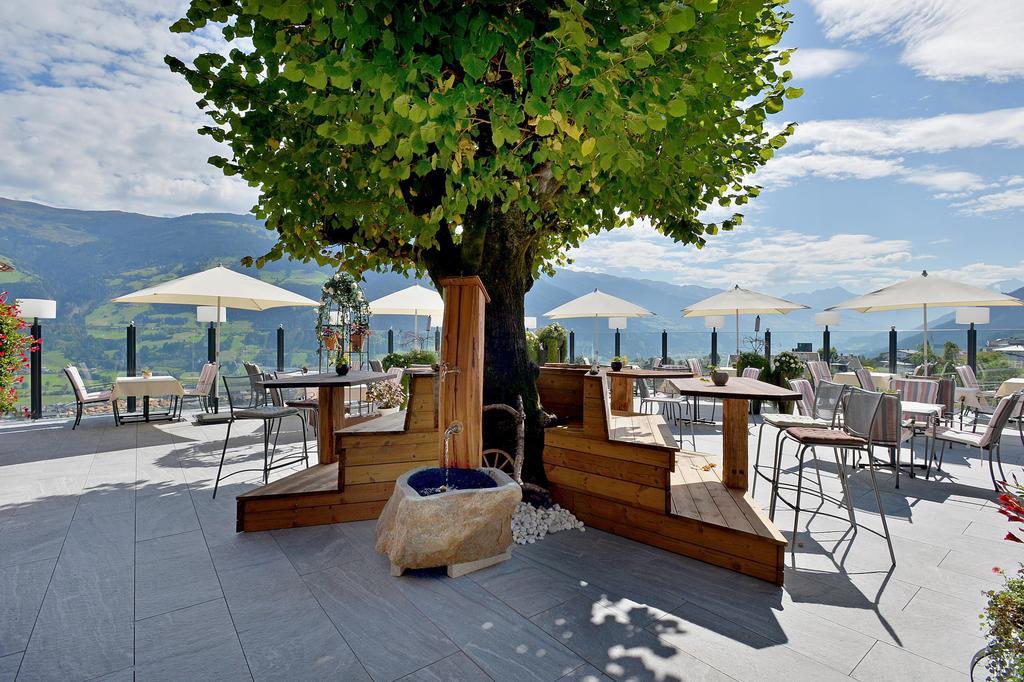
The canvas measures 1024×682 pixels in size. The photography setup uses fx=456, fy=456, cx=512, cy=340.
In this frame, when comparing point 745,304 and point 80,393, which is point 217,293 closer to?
point 80,393

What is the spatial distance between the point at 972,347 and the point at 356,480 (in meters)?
12.1

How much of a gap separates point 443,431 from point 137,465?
4494mm

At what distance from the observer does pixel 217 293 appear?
24.4 feet

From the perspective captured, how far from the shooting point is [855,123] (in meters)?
10.4

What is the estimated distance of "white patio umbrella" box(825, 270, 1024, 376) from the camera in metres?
6.65

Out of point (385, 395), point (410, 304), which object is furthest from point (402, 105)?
point (410, 304)

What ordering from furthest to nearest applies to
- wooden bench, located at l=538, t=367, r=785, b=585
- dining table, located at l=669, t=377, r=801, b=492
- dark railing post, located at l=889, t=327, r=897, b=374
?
dark railing post, located at l=889, t=327, r=897, b=374
dining table, located at l=669, t=377, r=801, b=492
wooden bench, located at l=538, t=367, r=785, b=585

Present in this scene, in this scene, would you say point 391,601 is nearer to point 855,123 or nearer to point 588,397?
point 588,397

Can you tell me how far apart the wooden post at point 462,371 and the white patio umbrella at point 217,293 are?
237 inches

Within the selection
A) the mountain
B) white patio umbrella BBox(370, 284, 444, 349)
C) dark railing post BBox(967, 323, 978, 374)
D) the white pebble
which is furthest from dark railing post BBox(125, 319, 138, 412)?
dark railing post BBox(967, 323, 978, 374)

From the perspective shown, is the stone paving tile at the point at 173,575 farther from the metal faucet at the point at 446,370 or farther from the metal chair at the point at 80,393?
the metal chair at the point at 80,393

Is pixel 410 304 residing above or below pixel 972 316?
above

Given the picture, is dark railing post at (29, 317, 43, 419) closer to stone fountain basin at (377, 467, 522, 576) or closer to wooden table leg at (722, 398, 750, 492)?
stone fountain basin at (377, 467, 522, 576)

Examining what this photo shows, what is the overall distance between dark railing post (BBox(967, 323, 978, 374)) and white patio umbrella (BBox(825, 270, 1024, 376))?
2828mm
